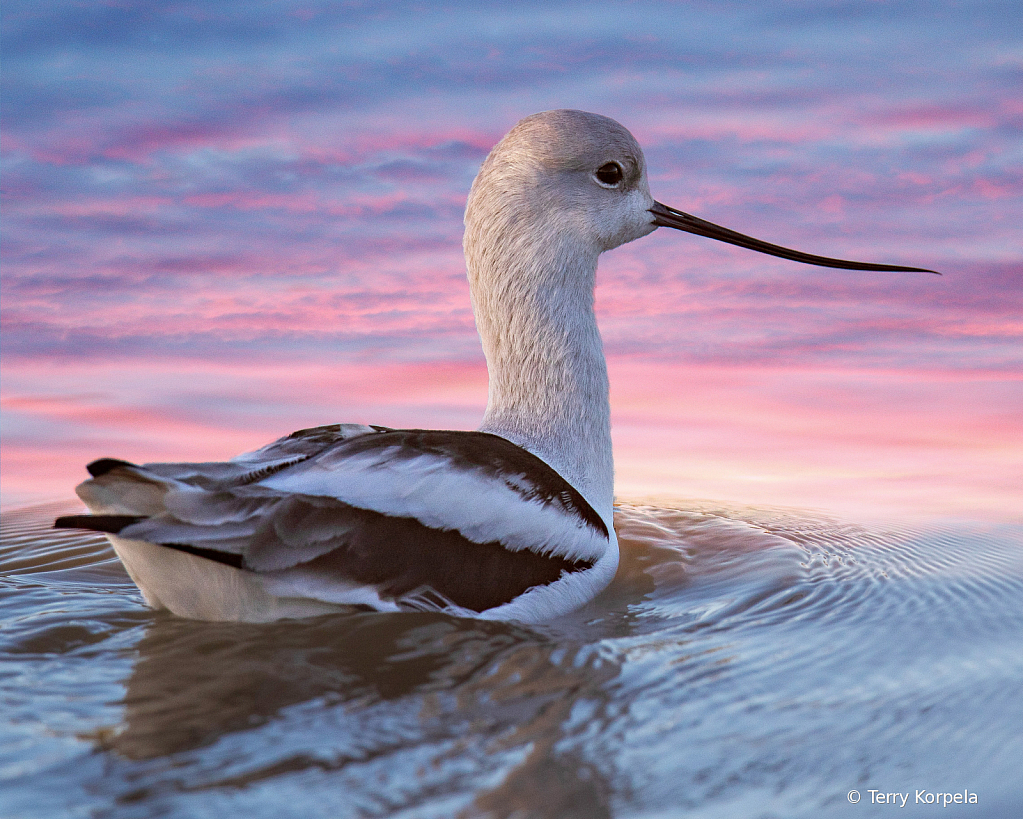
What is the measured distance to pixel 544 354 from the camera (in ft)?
16.4

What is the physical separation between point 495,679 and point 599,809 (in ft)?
3.17

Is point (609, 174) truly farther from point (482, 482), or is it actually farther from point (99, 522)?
point (99, 522)

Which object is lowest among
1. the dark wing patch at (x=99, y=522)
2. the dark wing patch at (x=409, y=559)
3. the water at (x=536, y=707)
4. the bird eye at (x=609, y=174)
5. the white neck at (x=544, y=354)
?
the water at (x=536, y=707)

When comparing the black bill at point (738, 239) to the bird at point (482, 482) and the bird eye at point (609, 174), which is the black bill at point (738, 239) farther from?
the bird eye at point (609, 174)

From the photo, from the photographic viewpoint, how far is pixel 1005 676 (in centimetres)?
388

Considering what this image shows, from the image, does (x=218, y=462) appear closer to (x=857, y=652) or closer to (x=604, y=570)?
(x=604, y=570)

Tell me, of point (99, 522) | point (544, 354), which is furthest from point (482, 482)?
point (99, 522)

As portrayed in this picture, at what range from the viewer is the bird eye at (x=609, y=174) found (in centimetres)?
526

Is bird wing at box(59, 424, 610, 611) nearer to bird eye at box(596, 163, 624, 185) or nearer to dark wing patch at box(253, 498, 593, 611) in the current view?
dark wing patch at box(253, 498, 593, 611)

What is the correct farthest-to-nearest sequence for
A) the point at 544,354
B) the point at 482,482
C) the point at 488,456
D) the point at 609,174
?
the point at 609,174
the point at 544,354
the point at 488,456
the point at 482,482

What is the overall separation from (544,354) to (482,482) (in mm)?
1056

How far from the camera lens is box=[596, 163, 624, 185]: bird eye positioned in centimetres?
526

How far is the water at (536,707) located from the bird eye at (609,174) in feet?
7.12

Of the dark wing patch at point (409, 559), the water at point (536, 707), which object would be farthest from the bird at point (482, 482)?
the water at point (536, 707)
